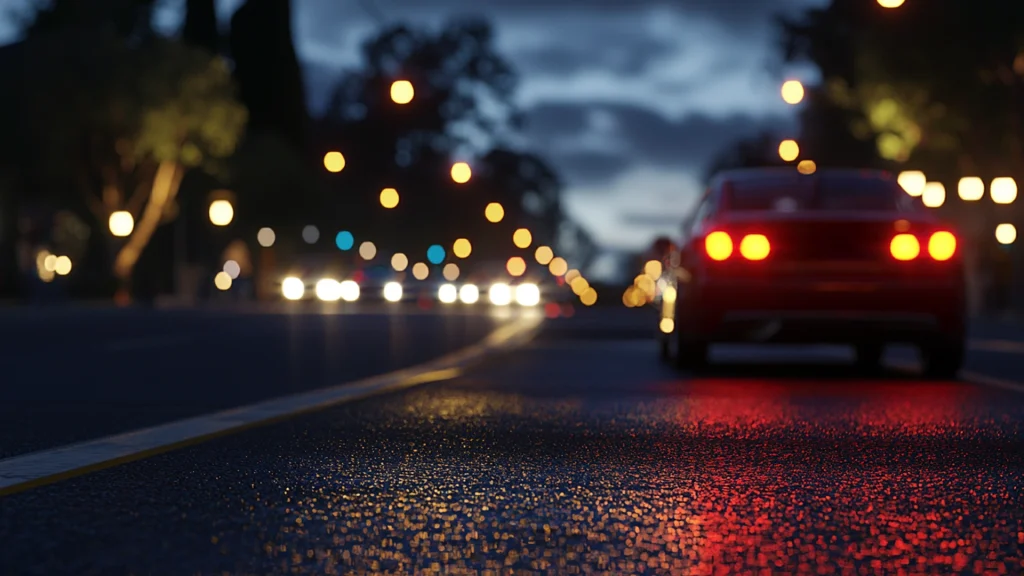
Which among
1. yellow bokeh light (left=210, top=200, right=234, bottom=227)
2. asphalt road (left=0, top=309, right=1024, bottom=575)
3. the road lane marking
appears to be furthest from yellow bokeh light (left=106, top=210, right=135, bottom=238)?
asphalt road (left=0, top=309, right=1024, bottom=575)

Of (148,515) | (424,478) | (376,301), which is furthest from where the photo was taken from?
(376,301)

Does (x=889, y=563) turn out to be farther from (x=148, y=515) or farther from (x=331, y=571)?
(x=148, y=515)

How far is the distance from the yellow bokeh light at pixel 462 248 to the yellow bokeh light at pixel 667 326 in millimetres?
83571

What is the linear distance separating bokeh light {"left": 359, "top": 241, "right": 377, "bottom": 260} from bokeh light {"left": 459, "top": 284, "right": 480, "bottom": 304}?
34.9 metres

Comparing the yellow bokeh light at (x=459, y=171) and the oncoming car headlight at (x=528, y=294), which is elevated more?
the yellow bokeh light at (x=459, y=171)

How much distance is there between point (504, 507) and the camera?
667cm

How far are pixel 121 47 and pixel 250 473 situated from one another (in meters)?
50.0

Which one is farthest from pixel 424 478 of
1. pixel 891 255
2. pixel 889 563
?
pixel 891 255

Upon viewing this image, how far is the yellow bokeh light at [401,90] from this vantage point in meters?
36.8

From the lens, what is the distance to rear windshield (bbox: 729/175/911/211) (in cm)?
1408

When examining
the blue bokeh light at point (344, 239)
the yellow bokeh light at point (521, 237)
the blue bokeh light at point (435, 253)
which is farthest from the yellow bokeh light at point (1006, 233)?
the yellow bokeh light at point (521, 237)

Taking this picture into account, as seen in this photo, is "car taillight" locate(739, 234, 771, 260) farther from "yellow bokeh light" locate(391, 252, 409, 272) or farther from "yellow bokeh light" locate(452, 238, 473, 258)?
"yellow bokeh light" locate(452, 238, 473, 258)

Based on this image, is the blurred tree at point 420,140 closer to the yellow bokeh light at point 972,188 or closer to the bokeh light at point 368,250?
the bokeh light at point 368,250

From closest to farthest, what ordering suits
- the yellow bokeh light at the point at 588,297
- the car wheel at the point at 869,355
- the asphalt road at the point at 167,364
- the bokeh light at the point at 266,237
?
the asphalt road at the point at 167,364 < the car wheel at the point at 869,355 < the bokeh light at the point at 266,237 < the yellow bokeh light at the point at 588,297
